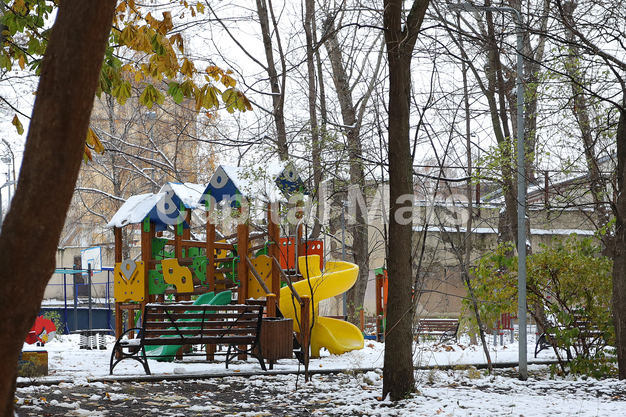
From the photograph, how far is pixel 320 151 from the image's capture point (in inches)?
553

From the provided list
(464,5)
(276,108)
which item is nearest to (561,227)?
(276,108)

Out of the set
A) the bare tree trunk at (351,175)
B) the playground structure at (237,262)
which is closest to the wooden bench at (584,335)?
the playground structure at (237,262)

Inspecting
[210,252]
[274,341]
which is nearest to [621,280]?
[274,341]

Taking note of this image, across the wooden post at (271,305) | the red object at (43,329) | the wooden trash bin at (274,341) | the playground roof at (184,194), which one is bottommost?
the red object at (43,329)

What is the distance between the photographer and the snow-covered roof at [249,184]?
11.4 meters

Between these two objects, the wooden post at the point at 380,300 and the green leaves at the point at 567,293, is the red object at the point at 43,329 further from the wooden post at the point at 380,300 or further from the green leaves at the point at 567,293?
the green leaves at the point at 567,293

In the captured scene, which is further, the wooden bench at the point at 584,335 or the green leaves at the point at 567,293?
the wooden bench at the point at 584,335

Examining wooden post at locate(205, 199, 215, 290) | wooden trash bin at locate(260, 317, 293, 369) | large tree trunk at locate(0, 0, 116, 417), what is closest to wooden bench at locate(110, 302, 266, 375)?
wooden trash bin at locate(260, 317, 293, 369)

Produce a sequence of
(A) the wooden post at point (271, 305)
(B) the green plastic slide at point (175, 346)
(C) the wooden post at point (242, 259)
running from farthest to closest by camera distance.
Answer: (C) the wooden post at point (242, 259) → (B) the green plastic slide at point (175, 346) → (A) the wooden post at point (271, 305)

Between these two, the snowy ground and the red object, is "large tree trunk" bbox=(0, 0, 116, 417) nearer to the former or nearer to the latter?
the snowy ground

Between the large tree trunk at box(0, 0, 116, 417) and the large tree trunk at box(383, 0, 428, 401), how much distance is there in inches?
174

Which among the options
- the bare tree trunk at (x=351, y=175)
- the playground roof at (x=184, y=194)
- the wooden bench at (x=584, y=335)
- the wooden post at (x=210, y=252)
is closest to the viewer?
the wooden bench at (x=584, y=335)

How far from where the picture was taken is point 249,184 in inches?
452

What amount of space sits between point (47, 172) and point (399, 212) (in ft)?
15.2
